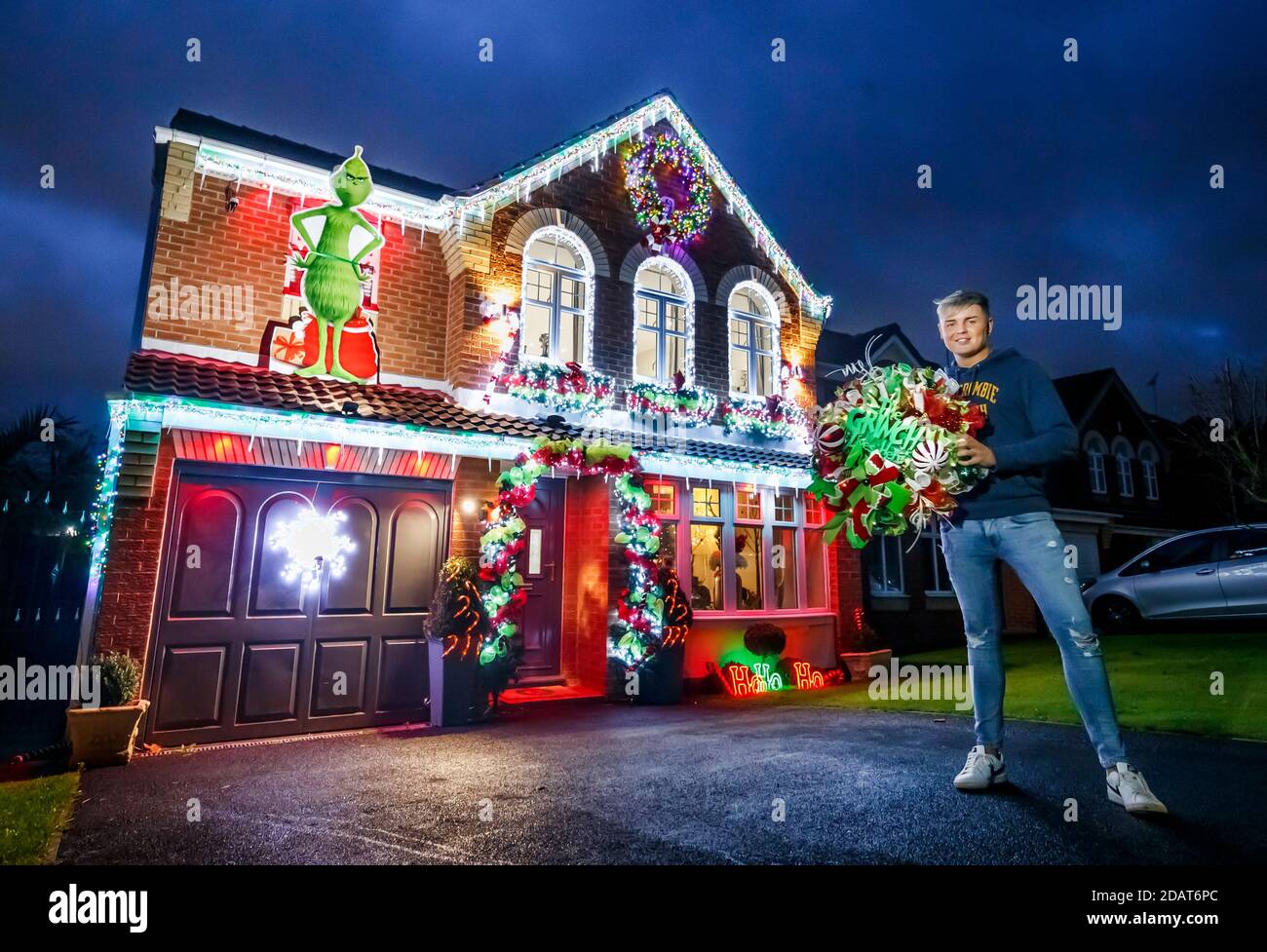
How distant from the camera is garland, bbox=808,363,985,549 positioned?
314cm

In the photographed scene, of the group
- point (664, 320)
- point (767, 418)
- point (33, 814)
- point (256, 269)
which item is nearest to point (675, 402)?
point (664, 320)

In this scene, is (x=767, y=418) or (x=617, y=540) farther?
(x=767, y=418)

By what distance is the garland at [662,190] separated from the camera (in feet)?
33.8

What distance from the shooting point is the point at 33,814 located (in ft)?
12.7

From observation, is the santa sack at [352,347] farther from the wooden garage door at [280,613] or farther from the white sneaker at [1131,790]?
the white sneaker at [1131,790]

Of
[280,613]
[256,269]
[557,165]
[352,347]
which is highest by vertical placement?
[557,165]

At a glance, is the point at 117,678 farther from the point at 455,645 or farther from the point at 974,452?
the point at 974,452

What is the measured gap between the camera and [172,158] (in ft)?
24.3

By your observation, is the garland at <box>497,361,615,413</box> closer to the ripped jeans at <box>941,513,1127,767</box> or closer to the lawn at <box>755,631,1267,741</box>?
the lawn at <box>755,631,1267,741</box>

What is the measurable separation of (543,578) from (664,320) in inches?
177

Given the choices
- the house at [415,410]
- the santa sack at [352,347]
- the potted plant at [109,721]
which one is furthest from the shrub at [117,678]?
the santa sack at [352,347]

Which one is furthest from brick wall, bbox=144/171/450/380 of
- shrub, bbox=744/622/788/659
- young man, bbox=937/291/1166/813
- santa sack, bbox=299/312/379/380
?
young man, bbox=937/291/1166/813

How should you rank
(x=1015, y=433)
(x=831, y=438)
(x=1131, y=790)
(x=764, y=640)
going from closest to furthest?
(x=1131, y=790) → (x=1015, y=433) → (x=831, y=438) → (x=764, y=640)
